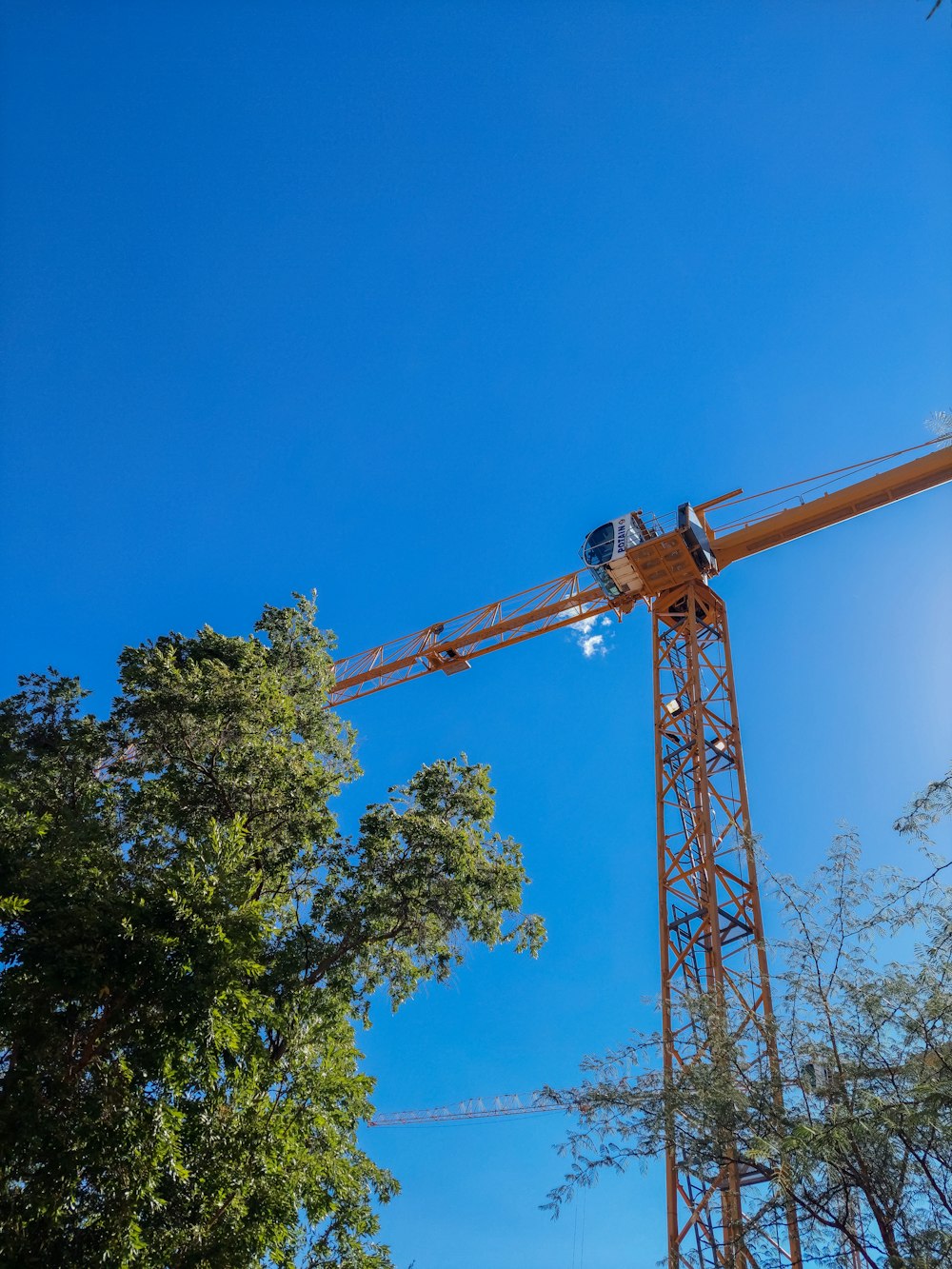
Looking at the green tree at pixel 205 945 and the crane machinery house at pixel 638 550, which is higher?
the crane machinery house at pixel 638 550

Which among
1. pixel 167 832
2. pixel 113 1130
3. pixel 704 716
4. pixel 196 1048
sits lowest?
pixel 113 1130

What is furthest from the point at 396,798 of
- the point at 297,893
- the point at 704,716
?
the point at 704,716

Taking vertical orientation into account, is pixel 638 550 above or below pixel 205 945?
above

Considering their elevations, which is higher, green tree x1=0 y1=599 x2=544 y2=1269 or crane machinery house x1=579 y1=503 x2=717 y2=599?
crane machinery house x1=579 y1=503 x2=717 y2=599

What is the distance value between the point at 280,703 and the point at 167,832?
233cm

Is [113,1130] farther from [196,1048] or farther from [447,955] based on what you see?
[447,955]

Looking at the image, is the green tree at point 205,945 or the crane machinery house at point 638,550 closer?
the green tree at point 205,945

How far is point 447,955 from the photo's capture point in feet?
42.3

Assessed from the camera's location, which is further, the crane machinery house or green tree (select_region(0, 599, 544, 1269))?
the crane machinery house

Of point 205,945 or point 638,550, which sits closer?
point 205,945

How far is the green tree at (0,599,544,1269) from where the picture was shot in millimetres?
7793

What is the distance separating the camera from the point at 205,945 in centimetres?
822

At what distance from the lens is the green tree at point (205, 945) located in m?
7.79

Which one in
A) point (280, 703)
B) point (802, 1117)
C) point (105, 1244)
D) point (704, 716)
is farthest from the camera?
point (704, 716)
